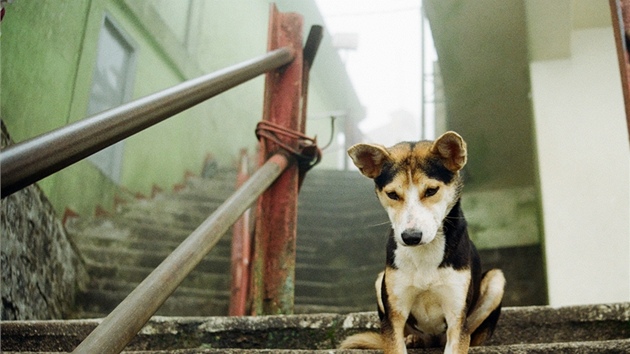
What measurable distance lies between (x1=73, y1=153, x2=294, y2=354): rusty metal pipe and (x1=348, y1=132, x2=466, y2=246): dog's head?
2.01 ft

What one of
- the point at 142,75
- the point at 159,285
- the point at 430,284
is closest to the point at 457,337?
the point at 430,284

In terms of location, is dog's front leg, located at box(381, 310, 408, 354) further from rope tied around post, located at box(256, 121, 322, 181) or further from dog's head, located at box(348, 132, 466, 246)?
rope tied around post, located at box(256, 121, 322, 181)

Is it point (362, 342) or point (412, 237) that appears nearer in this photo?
point (412, 237)

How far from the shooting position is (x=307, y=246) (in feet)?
24.5

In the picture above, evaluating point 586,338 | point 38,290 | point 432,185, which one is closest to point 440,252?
point 432,185

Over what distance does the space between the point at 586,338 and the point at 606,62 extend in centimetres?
270

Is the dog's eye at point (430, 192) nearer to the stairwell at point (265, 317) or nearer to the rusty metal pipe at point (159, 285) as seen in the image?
the stairwell at point (265, 317)

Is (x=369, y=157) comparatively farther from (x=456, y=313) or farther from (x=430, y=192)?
(x=456, y=313)

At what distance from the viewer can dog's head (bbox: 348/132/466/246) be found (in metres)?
2.04

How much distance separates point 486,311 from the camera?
97.3 inches

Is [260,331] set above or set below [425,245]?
below

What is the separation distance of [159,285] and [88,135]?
0.56 m

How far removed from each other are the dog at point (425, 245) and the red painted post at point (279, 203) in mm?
983

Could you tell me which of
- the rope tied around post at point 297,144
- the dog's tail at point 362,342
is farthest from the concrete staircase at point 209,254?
A: the dog's tail at point 362,342
